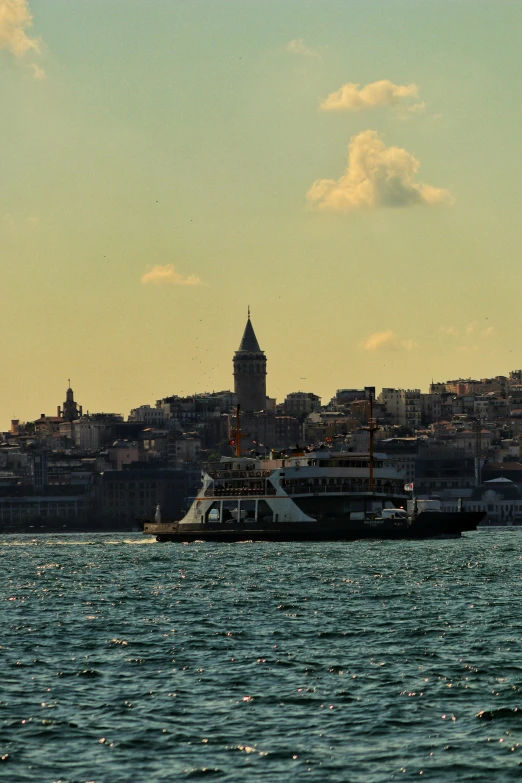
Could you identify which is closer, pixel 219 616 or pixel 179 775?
pixel 179 775

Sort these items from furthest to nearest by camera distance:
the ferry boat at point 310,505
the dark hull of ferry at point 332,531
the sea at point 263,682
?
the ferry boat at point 310,505
the dark hull of ferry at point 332,531
the sea at point 263,682

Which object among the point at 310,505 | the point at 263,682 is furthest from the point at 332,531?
the point at 263,682

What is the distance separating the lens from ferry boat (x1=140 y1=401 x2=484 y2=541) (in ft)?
320

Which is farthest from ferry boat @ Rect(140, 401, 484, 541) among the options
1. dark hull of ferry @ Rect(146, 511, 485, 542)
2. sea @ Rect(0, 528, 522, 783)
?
sea @ Rect(0, 528, 522, 783)

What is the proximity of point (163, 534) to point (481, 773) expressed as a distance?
84448 mm

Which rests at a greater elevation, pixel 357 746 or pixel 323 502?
pixel 323 502

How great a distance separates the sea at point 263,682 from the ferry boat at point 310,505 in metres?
40.5

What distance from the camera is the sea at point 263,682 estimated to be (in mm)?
23172

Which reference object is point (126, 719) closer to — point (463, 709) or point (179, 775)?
point (179, 775)

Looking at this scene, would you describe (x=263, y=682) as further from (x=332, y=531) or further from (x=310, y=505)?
(x=310, y=505)

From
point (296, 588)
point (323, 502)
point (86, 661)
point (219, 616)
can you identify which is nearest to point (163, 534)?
point (323, 502)

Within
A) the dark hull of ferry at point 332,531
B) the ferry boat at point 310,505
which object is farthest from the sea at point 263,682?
the ferry boat at point 310,505

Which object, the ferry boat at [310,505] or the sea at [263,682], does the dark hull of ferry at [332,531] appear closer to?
the ferry boat at [310,505]

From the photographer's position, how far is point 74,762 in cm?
2316
